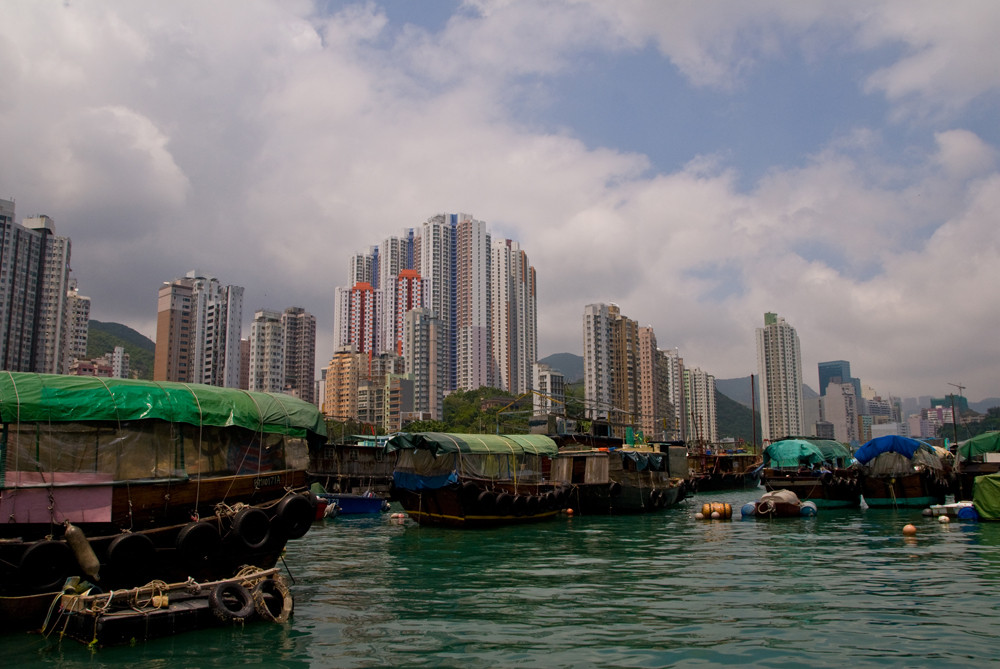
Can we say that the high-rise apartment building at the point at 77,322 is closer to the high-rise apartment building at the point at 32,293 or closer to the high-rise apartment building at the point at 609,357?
the high-rise apartment building at the point at 32,293

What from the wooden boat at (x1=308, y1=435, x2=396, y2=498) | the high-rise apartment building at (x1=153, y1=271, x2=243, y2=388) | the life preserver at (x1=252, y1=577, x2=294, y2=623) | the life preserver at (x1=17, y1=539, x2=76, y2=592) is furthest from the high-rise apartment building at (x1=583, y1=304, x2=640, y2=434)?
the life preserver at (x1=17, y1=539, x2=76, y2=592)

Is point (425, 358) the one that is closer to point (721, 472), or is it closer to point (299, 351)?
point (299, 351)

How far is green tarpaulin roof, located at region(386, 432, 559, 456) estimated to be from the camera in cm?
2428

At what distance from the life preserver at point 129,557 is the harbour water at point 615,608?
1.14 m

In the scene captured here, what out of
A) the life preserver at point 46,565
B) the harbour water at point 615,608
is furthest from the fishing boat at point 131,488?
the harbour water at point 615,608

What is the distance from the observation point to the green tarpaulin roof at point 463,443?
79.7 feet

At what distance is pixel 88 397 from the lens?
34.9ft

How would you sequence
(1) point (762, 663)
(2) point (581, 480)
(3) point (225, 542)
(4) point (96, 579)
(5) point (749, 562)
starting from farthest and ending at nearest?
(2) point (581, 480)
(5) point (749, 562)
(3) point (225, 542)
(4) point (96, 579)
(1) point (762, 663)

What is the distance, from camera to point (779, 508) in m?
28.5

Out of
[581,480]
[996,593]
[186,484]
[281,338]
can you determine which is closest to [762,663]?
[996,593]

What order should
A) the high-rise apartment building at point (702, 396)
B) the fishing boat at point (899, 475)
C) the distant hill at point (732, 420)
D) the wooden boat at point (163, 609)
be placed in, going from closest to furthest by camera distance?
the wooden boat at point (163, 609)
the fishing boat at point (899, 475)
the high-rise apartment building at point (702, 396)
the distant hill at point (732, 420)

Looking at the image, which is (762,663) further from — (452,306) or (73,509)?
(452,306)

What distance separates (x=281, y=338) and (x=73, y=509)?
4471 inches

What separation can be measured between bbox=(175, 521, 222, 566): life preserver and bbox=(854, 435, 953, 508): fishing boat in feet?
92.4
